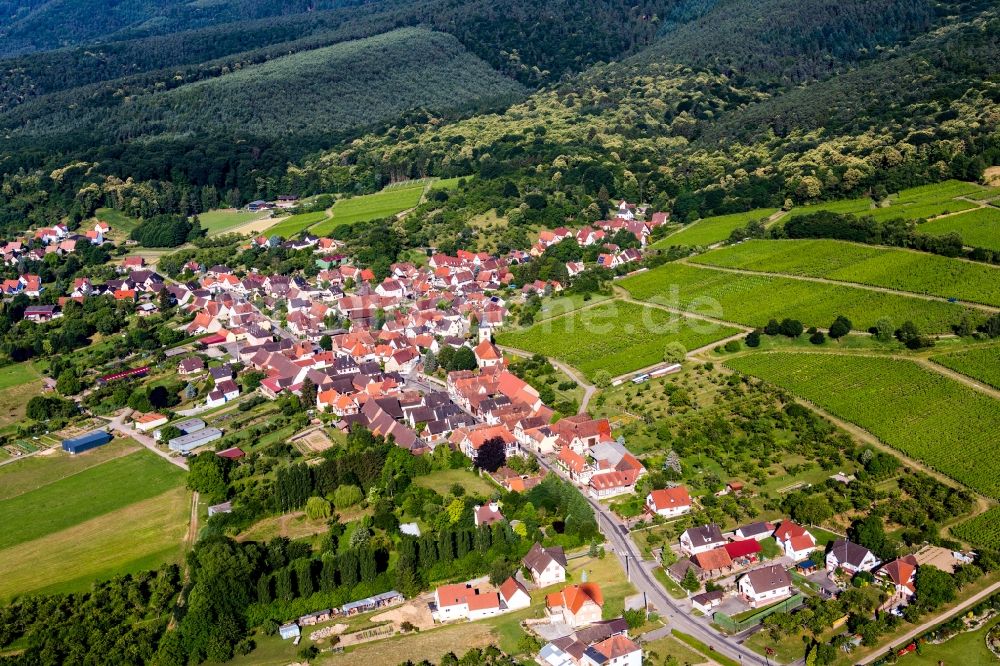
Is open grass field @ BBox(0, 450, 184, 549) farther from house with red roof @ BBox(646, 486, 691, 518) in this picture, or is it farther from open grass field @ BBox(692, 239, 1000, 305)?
open grass field @ BBox(692, 239, 1000, 305)

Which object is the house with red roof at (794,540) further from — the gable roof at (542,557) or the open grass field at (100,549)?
the open grass field at (100,549)

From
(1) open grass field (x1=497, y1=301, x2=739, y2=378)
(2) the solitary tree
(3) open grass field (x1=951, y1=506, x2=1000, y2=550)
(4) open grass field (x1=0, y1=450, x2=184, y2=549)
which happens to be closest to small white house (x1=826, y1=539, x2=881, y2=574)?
(3) open grass field (x1=951, y1=506, x2=1000, y2=550)

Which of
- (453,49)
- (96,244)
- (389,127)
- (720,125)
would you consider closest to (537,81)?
(453,49)

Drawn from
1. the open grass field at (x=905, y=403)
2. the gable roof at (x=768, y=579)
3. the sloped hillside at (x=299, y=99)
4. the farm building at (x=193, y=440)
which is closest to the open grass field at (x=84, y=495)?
the farm building at (x=193, y=440)

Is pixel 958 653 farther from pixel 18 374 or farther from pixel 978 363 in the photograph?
pixel 18 374

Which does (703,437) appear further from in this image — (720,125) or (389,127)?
(389,127)

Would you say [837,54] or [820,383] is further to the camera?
[837,54]

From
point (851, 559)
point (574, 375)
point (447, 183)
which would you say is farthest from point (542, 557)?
point (447, 183)
